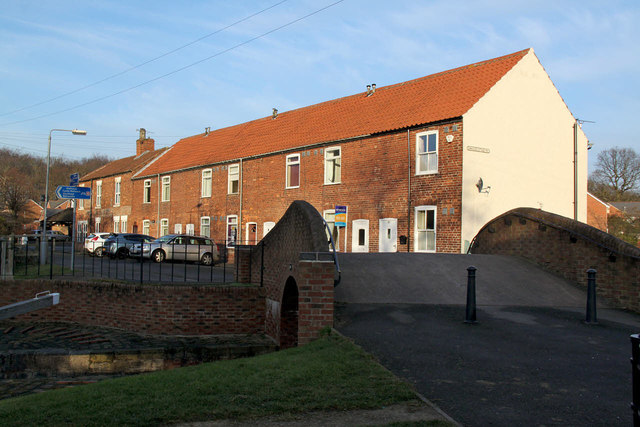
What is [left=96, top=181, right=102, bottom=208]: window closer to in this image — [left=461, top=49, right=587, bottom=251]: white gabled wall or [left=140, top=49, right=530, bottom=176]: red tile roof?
[left=140, top=49, right=530, bottom=176]: red tile roof

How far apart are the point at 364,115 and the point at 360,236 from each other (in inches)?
234

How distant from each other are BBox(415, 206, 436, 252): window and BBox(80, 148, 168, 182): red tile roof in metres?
28.5

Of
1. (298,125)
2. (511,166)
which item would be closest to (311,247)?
(511,166)

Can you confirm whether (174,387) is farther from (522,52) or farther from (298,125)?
(298,125)

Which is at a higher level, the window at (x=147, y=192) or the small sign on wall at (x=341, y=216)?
the window at (x=147, y=192)

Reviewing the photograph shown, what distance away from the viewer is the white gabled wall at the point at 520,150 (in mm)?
21266

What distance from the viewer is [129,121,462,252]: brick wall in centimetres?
2122

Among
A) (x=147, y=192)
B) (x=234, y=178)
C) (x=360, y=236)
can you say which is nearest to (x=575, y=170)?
(x=360, y=236)

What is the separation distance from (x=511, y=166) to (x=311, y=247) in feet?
53.8

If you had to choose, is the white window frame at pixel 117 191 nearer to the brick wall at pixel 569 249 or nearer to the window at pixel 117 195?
the window at pixel 117 195

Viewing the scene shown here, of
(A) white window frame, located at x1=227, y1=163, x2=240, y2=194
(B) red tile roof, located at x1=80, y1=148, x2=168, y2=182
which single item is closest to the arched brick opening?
(A) white window frame, located at x1=227, y1=163, x2=240, y2=194

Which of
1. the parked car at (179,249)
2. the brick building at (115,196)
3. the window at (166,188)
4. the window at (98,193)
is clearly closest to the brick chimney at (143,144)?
the brick building at (115,196)

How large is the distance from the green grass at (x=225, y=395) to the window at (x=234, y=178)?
26628mm

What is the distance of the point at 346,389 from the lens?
5.69 m
